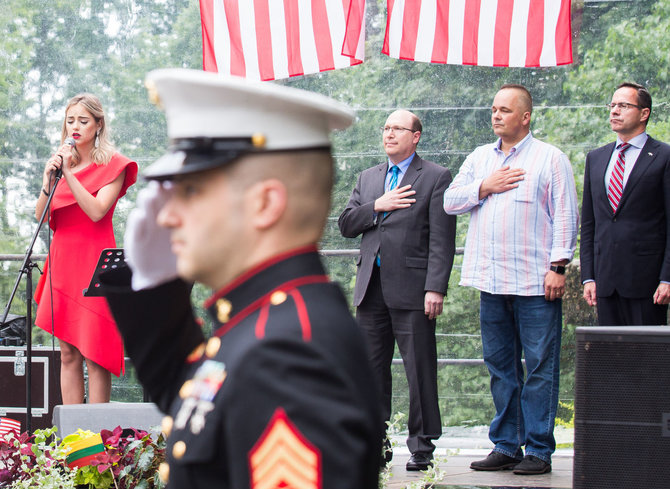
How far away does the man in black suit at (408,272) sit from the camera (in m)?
5.14

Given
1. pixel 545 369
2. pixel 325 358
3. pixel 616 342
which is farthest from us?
pixel 545 369

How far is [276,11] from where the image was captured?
21.8 feet

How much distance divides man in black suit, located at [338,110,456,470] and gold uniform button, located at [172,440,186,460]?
12.9 feet

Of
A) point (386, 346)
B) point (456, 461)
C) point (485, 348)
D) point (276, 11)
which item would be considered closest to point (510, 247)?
point (485, 348)

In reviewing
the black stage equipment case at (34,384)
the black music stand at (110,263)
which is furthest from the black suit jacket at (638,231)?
the black music stand at (110,263)

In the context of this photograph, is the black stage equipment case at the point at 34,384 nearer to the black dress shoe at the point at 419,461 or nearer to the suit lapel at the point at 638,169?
the black dress shoe at the point at 419,461

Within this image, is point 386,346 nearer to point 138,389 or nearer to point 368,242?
point 368,242

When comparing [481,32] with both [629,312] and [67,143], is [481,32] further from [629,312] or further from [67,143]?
[67,143]

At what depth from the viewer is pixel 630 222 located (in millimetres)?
4871

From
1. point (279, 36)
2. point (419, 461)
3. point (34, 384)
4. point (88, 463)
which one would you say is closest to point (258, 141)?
point (88, 463)

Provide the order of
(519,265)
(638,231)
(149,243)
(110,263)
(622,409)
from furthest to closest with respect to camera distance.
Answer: (519,265) → (638,231) → (622,409) → (110,263) → (149,243)

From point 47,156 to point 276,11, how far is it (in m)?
1.96

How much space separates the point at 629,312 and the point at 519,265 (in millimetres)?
594

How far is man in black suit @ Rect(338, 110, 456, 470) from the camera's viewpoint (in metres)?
5.14
